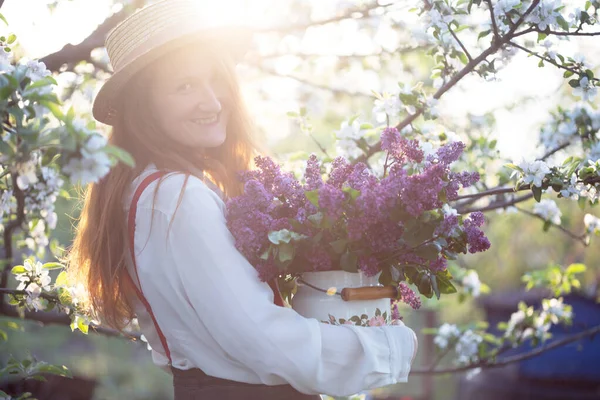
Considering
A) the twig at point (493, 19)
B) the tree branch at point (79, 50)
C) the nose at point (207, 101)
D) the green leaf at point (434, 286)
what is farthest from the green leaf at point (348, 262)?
the tree branch at point (79, 50)

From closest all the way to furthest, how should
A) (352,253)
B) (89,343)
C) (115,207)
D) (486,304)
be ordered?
(352,253) → (115,207) → (89,343) → (486,304)

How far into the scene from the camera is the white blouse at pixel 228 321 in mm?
1492

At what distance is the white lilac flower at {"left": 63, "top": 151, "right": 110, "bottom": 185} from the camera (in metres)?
1.13

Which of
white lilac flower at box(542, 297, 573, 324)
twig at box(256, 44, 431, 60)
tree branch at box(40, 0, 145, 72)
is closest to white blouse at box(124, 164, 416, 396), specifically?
tree branch at box(40, 0, 145, 72)

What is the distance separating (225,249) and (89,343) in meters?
9.42

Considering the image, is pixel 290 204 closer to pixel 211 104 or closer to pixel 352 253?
pixel 352 253

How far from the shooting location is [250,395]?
165cm

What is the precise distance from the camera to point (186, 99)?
186cm

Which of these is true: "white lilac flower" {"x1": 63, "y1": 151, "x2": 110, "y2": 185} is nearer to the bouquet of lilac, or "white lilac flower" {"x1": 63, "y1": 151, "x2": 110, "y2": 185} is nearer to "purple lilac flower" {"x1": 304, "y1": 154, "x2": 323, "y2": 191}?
the bouquet of lilac

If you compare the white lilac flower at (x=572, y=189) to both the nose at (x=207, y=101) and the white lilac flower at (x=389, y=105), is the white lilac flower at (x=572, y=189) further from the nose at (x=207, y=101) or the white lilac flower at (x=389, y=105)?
the nose at (x=207, y=101)

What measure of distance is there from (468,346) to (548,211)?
112 centimetres

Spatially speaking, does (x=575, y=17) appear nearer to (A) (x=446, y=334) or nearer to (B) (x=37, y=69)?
(B) (x=37, y=69)

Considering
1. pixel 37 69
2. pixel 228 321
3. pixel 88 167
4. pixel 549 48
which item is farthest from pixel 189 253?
pixel 549 48

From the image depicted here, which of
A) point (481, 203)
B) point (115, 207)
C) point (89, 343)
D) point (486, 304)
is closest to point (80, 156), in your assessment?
point (115, 207)
